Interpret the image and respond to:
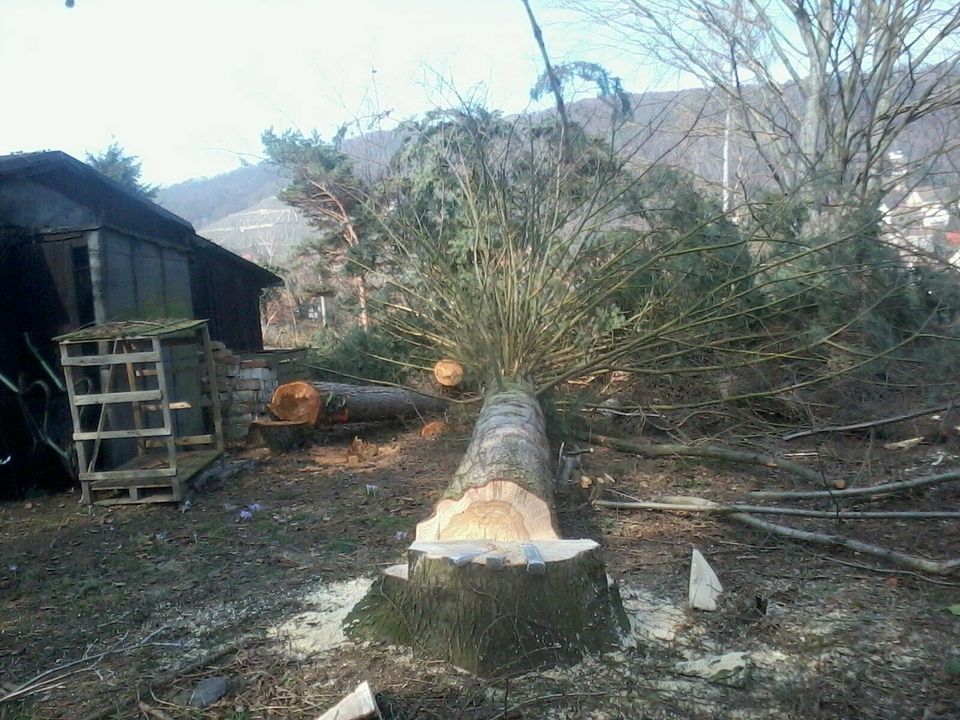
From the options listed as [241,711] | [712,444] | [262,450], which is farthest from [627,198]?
[241,711]

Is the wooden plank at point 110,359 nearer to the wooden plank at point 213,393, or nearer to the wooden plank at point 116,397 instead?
the wooden plank at point 116,397

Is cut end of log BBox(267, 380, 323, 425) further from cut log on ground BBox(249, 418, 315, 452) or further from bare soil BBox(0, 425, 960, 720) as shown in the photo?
bare soil BBox(0, 425, 960, 720)

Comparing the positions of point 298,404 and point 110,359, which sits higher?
point 110,359

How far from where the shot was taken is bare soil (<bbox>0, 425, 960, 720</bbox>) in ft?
8.67

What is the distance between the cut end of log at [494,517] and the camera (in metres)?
3.53

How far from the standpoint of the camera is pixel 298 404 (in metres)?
7.79

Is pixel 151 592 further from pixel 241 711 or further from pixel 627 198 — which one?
pixel 627 198

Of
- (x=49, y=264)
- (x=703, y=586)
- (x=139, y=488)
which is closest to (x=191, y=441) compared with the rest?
(x=139, y=488)

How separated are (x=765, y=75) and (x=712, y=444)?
7795 millimetres

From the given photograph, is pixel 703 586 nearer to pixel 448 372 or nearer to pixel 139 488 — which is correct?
pixel 139 488

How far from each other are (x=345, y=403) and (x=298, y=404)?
52 centimetres

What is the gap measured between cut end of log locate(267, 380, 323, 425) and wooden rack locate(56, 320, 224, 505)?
0.82m

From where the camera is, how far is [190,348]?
27.7 feet

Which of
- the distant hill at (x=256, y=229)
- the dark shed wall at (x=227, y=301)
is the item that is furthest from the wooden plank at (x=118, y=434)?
the distant hill at (x=256, y=229)
